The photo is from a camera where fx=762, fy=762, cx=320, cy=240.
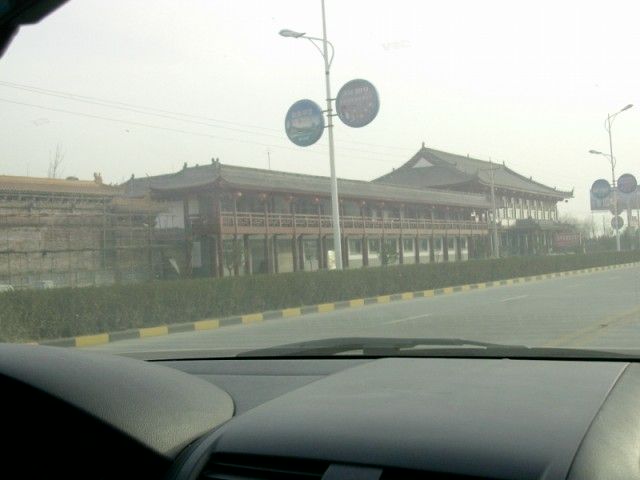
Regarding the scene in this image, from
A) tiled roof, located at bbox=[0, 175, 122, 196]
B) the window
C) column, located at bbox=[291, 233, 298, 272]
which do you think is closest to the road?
tiled roof, located at bbox=[0, 175, 122, 196]

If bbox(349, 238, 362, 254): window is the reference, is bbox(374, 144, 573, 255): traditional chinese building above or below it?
above

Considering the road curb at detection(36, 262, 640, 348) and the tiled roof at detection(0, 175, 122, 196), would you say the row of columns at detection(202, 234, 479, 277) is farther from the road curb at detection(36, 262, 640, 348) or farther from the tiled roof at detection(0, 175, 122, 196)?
the tiled roof at detection(0, 175, 122, 196)

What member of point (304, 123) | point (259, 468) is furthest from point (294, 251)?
point (259, 468)

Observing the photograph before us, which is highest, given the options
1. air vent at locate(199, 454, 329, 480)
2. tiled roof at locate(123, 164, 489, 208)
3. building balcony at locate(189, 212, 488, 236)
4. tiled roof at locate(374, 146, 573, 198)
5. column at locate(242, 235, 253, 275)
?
tiled roof at locate(374, 146, 573, 198)

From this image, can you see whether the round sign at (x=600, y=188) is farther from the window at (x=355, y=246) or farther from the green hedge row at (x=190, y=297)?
the window at (x=355, y=246)

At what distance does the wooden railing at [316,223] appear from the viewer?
22484mm

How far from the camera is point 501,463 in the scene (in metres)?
1.62

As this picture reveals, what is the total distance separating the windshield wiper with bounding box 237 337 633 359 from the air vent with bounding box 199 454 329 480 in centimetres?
146

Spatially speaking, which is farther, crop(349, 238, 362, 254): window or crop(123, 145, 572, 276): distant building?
crop(349, 238, 362, 254): window

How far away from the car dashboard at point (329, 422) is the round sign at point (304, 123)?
1416cm

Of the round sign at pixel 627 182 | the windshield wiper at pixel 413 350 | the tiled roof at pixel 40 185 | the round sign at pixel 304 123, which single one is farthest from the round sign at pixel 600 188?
the windshield wiper at pixel 413 350

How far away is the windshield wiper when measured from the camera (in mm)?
3049

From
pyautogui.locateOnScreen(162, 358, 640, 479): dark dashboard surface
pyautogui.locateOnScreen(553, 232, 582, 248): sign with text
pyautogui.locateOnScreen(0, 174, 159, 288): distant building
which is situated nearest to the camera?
pyautogui.locateOnScreen(162, 358, 640, 479): dark dashboard surface

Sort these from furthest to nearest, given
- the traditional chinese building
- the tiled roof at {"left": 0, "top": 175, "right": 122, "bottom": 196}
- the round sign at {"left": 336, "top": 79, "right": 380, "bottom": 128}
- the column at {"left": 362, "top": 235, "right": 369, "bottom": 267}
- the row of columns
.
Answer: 1. the traditional chinese building
2. the column at {"left": 362, "top": 235, "right": 369, "bottom": 267}
3. the row of columns
4. the tiled roof at {"left": 0, "top": 175, "right": 122, "bottom": 196}
5. the round sign at {"left": 336, "top": 79, "right": 380, "bottom": 128}
